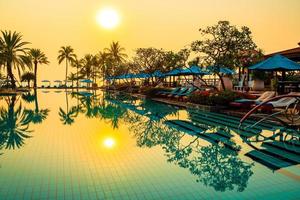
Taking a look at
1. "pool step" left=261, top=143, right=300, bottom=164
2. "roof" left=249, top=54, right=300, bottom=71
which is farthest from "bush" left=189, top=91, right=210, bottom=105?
"pool step" left=261, top=143, right=300, bottom=164

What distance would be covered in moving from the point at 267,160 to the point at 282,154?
62cm

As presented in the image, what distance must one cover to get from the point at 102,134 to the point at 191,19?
17.4 metres

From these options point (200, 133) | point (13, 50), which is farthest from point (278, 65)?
point (13, 50)

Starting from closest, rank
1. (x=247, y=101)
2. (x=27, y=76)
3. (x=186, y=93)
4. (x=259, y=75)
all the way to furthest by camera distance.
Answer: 1. (x=247, y=101)
2. (x=186, y=93)
3. (x=259, y=75)
4. (x=27, y=76)

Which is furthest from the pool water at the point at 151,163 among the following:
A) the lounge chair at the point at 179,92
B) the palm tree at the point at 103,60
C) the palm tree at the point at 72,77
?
the palm tree at the point at 72,77

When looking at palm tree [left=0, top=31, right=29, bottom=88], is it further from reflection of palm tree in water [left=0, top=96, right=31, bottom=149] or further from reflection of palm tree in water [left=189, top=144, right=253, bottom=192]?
reflection of palm tree in water [left=189, top=144, right=253, bottom=192]

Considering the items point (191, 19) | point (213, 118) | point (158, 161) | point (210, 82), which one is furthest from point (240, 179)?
point (210, 82)

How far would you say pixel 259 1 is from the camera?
19.9m

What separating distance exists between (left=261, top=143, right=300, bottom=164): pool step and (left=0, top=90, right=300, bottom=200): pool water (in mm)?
19

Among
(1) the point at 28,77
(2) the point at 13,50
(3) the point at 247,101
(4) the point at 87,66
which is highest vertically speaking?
(2) the point at 13,50

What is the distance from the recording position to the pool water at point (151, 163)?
14.4 feet

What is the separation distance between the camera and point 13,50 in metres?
39.1

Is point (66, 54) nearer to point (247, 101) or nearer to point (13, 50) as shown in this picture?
point (13, 50)

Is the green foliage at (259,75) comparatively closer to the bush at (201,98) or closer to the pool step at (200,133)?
the bush at (201,98)
